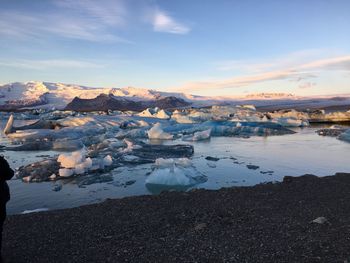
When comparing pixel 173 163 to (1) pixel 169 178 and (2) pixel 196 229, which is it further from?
(2) pixel 196 229

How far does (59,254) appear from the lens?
4.50m

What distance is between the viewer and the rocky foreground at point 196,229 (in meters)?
4.34

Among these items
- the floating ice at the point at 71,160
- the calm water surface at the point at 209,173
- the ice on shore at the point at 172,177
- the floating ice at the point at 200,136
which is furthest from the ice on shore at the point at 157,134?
the ice on shore at the point at 172,177

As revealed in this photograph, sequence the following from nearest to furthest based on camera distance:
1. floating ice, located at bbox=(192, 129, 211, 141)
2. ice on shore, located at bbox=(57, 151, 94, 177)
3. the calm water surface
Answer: the calm water surface < ice on shore, located at bbox=(57, 151, 94, 177) < floating ice, located at bbox=(192, 129, 211, 141)

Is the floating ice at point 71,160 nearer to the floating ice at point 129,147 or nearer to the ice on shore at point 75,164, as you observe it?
the ice on shore at point 75,164

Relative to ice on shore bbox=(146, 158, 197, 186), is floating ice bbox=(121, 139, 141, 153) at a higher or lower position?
lower

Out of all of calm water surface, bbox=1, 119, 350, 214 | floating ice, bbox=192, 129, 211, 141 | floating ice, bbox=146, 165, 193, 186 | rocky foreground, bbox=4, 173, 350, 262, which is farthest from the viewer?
floating ice, bbox=192, 129, 211, 141

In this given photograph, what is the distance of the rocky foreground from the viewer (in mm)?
4340

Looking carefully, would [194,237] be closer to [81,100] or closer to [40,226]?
[40,226]

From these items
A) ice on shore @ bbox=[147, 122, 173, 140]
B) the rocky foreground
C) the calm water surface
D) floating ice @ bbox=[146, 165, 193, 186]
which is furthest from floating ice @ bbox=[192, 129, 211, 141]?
the rocky foreground

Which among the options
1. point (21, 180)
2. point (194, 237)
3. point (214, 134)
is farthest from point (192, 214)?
point (214, 134)

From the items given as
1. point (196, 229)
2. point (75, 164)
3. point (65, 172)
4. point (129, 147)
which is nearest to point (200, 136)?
point (129, 147)

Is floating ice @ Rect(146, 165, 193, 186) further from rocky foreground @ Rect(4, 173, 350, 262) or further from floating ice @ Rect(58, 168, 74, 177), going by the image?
floating ice @ Rect(58, 168, 74, 177)

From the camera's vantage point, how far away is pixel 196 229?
5184 millimetres
